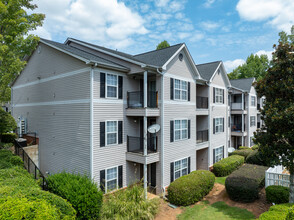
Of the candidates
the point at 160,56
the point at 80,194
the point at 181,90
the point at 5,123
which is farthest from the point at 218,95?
the point at 5,123

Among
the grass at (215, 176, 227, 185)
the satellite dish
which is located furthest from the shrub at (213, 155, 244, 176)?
the satellite dish

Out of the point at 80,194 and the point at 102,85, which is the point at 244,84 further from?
the point at 80,194

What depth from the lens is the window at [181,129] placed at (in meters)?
14.7

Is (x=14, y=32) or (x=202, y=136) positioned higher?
(x=14, y=32)

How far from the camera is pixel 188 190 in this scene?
11.8 m

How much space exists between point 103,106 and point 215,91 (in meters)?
13.1

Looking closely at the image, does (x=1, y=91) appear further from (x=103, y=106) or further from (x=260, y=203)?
(x=260, y=203)

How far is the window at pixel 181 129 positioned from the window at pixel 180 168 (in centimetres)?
195

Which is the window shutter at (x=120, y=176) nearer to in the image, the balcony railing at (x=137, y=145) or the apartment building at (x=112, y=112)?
the apartment building at (x=112, y=112)

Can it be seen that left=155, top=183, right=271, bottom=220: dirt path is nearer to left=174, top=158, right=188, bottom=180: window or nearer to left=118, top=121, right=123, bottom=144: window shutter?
left=174, top=158, right=188, bottom=180: window

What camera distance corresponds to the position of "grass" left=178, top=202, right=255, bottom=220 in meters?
10.0

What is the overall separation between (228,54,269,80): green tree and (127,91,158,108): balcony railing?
39638 mm

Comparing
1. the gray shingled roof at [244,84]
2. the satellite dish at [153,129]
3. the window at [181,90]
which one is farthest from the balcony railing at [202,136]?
the gray shingled roof at [244,84]

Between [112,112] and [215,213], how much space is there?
857 cm
